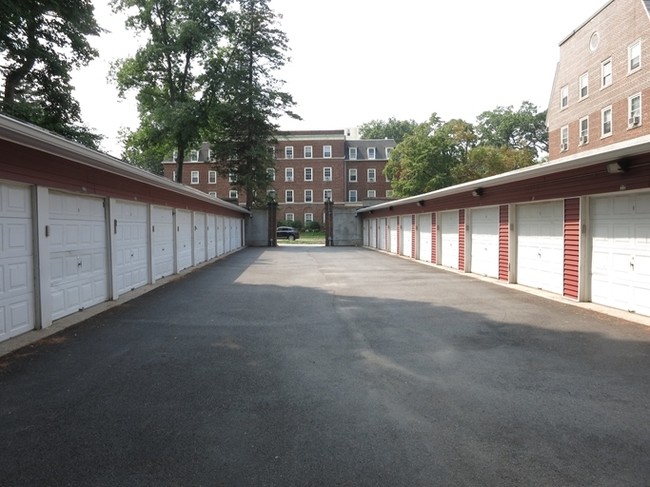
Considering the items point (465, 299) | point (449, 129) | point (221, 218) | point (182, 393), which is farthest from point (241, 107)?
point (182, 393)

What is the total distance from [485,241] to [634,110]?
46.0 feet

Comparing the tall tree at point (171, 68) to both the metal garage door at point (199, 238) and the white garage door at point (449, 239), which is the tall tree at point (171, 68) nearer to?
the metal garage door at point (199, 238)

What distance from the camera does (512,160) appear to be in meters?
41.1

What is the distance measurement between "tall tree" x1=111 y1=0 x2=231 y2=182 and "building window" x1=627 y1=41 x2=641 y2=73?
2545 cm

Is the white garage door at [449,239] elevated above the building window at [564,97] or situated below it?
below

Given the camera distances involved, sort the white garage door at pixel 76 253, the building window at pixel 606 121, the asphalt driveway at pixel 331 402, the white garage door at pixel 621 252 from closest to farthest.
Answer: the asphalt driveway at pixel 331 402 < the white garage door at pixel 76 253 < the white garage door at pixel 621 252 < the building window at pixel 606 121

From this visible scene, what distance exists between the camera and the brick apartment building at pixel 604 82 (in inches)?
856

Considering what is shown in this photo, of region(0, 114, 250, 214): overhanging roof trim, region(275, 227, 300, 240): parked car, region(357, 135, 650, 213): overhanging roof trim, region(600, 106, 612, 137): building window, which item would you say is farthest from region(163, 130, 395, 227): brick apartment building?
region(0, 114, 250, 214): overhanging roof trim

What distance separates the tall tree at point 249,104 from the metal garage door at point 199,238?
15.6 metres

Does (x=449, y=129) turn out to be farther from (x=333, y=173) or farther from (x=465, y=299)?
(x=465, y=299)

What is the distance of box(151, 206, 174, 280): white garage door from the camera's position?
13.7 m

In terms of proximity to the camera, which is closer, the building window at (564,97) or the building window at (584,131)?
the building window at (584,131)

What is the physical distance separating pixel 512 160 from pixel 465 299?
34875mm

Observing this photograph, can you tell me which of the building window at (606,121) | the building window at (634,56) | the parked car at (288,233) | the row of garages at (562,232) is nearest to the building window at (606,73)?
the building window at (606,121)
